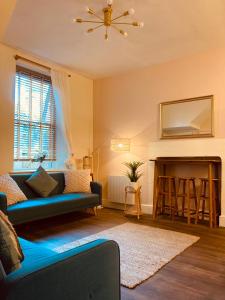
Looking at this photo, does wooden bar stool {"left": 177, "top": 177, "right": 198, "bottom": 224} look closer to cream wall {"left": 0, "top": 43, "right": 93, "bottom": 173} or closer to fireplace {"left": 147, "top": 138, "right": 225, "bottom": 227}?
fireplace {"left": 147, "top": 138, "right": 225, "bottom": 227}

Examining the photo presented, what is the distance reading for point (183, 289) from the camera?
6.39 ft

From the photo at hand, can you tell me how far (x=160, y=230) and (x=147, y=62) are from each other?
2.96 meters

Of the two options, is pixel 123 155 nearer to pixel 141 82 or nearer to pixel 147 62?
pixel 141 82

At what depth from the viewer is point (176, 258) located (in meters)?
2.55

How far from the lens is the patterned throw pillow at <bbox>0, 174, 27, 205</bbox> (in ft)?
10.6

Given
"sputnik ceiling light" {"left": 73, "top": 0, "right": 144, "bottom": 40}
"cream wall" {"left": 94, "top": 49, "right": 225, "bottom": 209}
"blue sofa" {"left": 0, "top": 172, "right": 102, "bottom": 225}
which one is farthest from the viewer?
"cream wall" {"left": 94, "top": 49, "right": 225, "bottom": 209}

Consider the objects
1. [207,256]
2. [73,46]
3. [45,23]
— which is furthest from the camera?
[73,46]

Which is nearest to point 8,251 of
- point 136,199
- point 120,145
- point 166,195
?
point 136,199

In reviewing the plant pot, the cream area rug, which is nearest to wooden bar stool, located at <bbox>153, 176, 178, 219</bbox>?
the plant pot

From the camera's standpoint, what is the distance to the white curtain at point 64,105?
462 cm

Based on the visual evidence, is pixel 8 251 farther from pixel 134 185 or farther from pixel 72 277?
pixel 134 185

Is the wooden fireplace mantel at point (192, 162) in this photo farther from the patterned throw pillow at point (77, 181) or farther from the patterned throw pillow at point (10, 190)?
the patterned throw pillow at point (10, 190)

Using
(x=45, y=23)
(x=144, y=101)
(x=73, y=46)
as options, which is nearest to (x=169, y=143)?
(x=144, y=101)

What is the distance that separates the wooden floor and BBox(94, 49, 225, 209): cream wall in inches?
42.2
